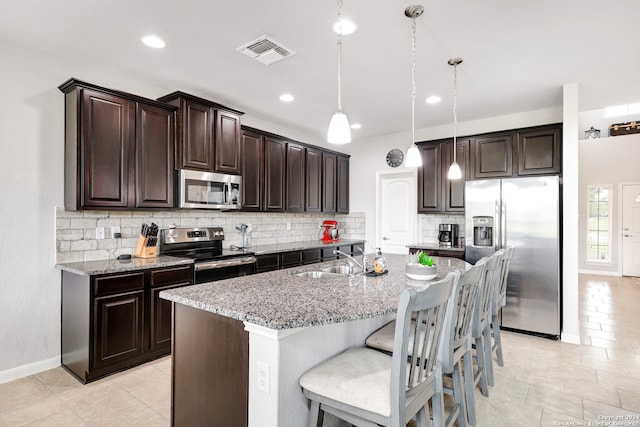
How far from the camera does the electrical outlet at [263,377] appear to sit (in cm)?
146

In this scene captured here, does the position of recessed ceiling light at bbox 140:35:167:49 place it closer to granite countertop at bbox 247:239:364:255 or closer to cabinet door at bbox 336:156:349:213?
granite countertop at bbox 247:239:364:255

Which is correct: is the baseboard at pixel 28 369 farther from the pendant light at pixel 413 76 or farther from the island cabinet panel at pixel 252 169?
the pendant light at pixel 413 76

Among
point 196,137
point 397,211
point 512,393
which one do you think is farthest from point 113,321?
point 397,211

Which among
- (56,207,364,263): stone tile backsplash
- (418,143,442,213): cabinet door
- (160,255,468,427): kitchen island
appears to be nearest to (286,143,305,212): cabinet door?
(56,207,364,263): stone tile backsplash

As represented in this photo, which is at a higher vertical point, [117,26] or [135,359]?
[117,26]

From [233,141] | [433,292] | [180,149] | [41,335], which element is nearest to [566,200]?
[433,292]

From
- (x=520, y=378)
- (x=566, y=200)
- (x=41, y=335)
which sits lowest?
(x=520, y=378)

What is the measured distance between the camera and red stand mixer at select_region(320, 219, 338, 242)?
5.78 metres

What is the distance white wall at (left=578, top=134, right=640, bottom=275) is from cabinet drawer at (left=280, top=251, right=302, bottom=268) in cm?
743

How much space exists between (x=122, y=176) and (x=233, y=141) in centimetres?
129

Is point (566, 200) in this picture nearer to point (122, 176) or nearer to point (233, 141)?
point (233, 141)

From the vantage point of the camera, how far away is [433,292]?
4.38 ft

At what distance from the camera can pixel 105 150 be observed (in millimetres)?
2961

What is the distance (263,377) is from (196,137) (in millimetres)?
2774
